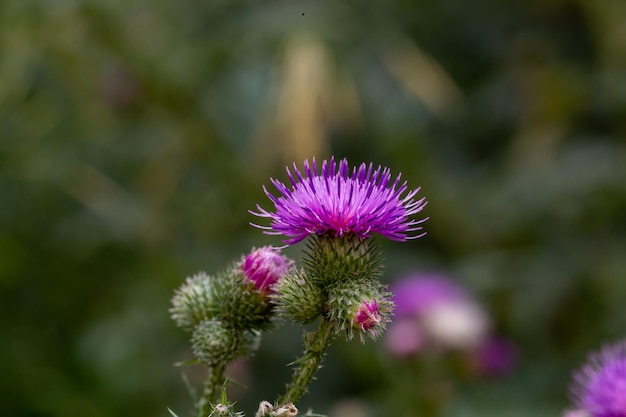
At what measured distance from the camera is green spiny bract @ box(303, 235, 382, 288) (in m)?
1.86

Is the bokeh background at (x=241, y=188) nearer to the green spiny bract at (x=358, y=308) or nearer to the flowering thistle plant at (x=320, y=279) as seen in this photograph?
the flowering thistle plant at (x=320, y=279)

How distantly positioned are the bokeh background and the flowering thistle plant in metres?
1.95

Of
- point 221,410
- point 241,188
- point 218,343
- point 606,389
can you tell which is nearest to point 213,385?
point 218,343

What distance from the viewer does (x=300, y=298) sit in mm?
1807

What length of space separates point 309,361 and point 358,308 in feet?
0.49

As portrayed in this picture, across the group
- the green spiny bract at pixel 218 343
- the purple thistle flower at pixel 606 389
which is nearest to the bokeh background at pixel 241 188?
the purple thistle flower at pixel 606 389

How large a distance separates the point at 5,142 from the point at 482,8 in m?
3.76

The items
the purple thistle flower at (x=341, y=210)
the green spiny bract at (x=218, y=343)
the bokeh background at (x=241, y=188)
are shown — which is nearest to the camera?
the purple thistle flower at (x=341, y=210)

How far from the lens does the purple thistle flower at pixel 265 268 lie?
2.06 meters

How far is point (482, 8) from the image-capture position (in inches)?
266

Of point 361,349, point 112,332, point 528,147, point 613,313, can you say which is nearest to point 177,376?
point 112,332

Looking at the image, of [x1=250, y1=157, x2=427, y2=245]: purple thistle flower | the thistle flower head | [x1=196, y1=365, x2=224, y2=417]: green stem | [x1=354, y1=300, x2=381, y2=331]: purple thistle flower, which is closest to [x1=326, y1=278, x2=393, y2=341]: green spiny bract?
[x1=354, y1=300, x2=381, y2=331]: purple thistle flower

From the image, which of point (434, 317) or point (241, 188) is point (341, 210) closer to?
point (434, 317)

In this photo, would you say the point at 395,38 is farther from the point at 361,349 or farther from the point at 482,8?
the point at 361,349
